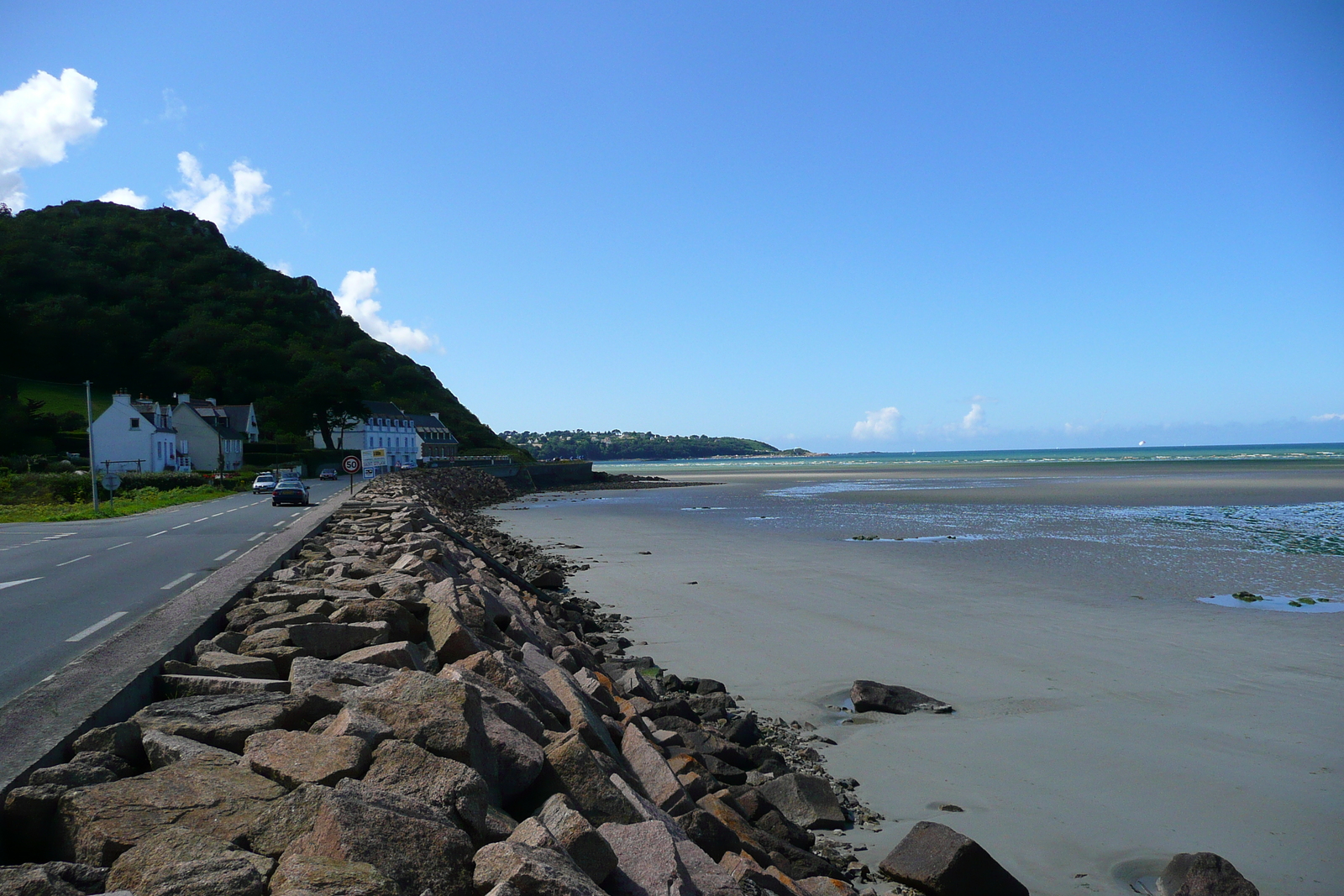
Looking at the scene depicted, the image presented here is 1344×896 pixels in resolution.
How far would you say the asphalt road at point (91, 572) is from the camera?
28.8 feet

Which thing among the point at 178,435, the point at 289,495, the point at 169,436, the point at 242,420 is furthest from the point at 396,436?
the point at 289,495

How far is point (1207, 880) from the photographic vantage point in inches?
197

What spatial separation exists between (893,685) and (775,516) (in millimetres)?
28291

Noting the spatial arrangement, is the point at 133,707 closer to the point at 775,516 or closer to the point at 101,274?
the point at 775,516

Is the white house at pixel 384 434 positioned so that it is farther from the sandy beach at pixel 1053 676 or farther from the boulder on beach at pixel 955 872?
the boulder on beach at pixel 955 872

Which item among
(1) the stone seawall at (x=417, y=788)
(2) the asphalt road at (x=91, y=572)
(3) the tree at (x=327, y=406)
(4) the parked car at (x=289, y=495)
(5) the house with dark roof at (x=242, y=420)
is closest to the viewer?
(1) the stone seawall at (x=417, y=788)

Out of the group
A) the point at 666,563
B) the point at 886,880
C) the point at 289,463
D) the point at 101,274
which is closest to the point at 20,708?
the point at 886,880

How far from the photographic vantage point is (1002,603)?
15133mm

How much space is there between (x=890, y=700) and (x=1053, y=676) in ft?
8.76

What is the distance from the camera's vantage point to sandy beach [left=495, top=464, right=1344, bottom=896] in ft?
20.3

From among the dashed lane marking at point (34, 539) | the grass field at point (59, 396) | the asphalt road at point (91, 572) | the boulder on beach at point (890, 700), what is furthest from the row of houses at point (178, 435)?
the boulder on beach at point (890, 700)

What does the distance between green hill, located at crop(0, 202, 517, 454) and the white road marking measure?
9478cm

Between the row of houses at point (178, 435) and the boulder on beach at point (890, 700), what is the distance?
5205 cm

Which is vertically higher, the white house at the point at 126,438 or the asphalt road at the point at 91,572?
the white house at the point at 126,438
